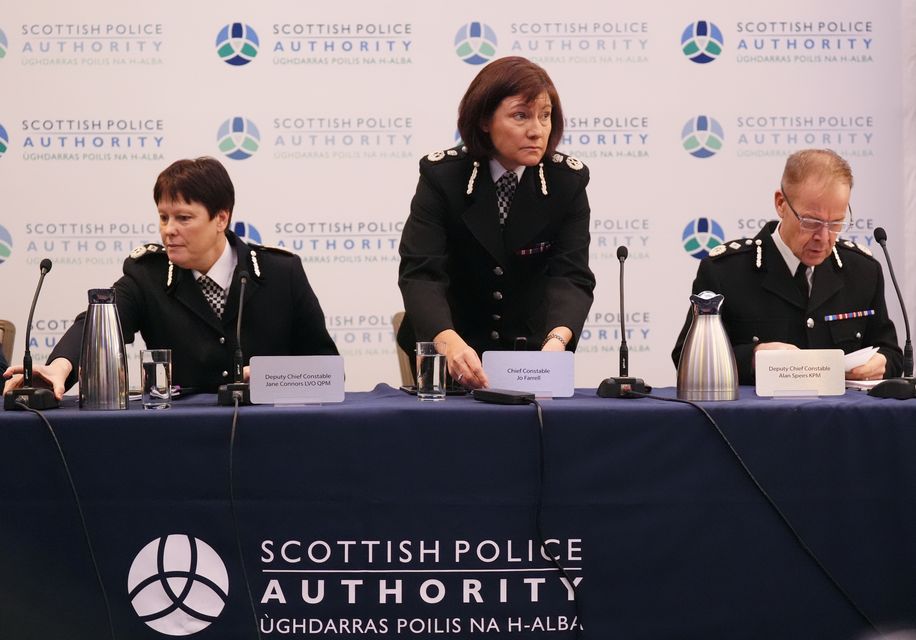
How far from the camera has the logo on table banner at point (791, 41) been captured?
389 cm

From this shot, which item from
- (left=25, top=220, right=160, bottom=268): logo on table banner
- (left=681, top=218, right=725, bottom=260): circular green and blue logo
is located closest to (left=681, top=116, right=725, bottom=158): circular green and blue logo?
(left=681, top=218, right=725, bottom=260): circular green and blue logo

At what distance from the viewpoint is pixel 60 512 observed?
1712mm

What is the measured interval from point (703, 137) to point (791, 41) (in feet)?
1.72

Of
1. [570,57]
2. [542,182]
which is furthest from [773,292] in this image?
[570,57]

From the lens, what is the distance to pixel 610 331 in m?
3.91

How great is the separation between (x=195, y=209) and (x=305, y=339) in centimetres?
47

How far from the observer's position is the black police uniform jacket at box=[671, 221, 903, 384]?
8.79ft

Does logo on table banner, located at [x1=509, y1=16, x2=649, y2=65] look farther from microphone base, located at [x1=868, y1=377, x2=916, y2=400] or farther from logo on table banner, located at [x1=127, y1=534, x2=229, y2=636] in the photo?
logo on table banner, located at [x1=127, y1=534, x2=229, y2=636]

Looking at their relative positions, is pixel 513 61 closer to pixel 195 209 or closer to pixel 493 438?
pixel 195 209

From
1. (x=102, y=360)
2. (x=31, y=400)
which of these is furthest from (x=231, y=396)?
(x=31, y=400)

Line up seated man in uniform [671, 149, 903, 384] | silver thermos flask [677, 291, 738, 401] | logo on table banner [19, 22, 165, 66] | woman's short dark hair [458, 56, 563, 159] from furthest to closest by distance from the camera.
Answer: logo on table banner [19, 22, 165, 66] < seated man in uniform [671, 149, 903, 384] < woman's short dark hair [458, 56, 563, 159] < silver thermos flask [677, 291, 738, 401]

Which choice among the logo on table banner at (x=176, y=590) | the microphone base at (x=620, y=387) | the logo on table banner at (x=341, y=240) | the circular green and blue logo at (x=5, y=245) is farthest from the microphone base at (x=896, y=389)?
the circular green and blue logo at (x=5, y=245)

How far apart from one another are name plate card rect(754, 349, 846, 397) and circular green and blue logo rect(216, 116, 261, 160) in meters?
2.47

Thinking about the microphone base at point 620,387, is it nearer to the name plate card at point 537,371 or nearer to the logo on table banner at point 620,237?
the name plate card at point 537,371
